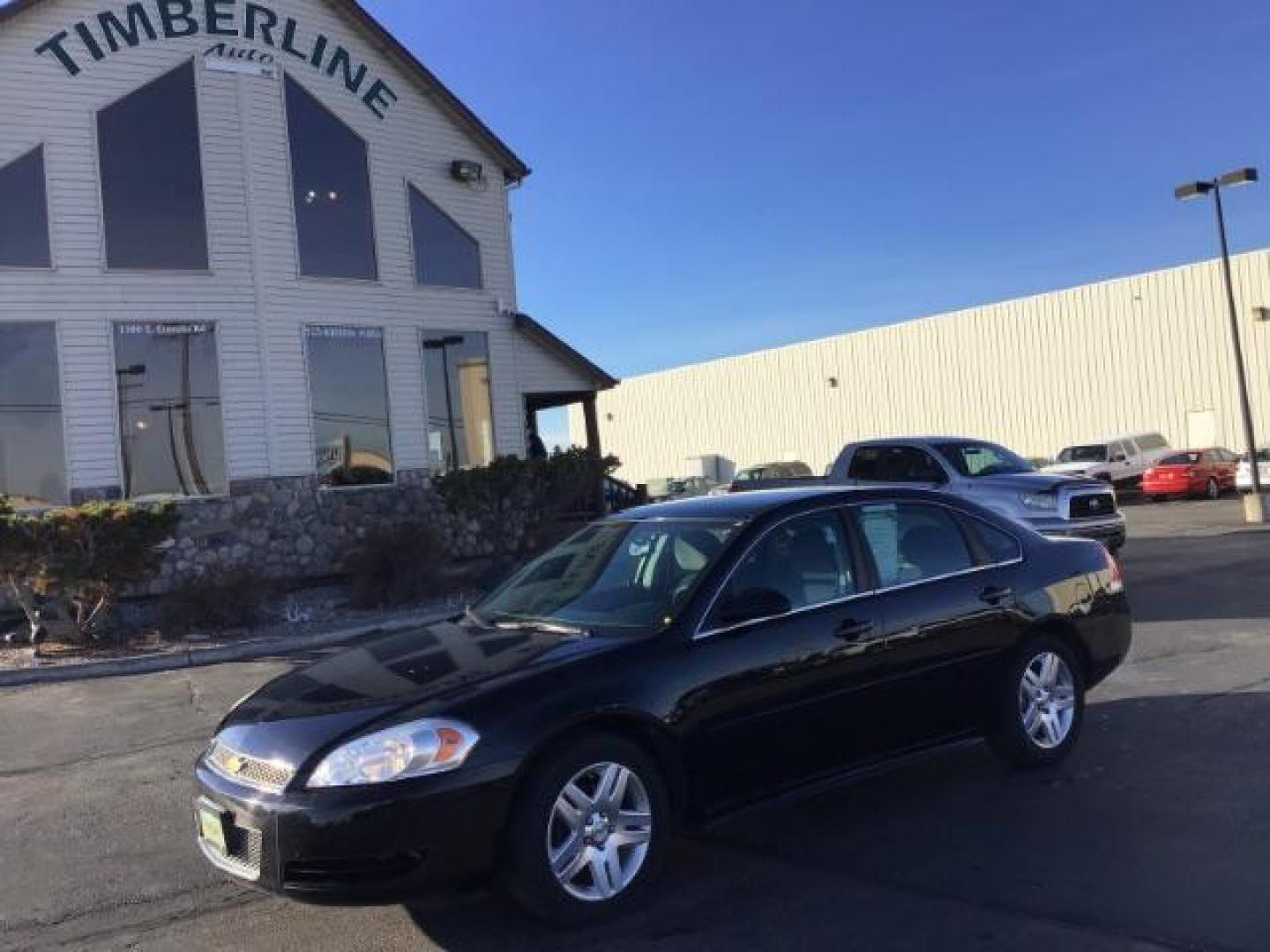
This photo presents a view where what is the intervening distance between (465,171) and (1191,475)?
2137cm

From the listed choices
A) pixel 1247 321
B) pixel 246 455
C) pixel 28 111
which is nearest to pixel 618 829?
pixel 246 455

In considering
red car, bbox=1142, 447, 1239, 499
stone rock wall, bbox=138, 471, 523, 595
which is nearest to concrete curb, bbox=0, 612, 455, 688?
stone rock wall, bbox=138, 471, 523, 595

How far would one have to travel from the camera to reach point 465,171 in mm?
18641

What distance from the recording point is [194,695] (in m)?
9.77

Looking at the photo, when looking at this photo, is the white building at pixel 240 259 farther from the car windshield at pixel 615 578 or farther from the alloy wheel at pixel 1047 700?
the alloy wheel at pixel 1047 700

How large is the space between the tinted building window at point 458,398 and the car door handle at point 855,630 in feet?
44.3

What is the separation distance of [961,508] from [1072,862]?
6.30 feet

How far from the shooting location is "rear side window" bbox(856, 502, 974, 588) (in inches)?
216

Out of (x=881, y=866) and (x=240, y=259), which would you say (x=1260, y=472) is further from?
(x=881, y=866)

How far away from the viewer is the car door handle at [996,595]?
571 cm

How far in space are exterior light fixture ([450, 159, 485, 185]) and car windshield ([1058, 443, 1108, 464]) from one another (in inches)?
818

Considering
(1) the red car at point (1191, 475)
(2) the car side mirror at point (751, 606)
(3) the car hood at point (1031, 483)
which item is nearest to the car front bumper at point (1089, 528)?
(3) the car hood at point (1031, 483)

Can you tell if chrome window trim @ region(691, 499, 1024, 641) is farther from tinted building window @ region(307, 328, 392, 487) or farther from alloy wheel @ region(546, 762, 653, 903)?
tinted building window @ region(307, 328, 392, 487)

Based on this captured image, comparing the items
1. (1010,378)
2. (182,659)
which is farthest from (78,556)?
(1010,378)
